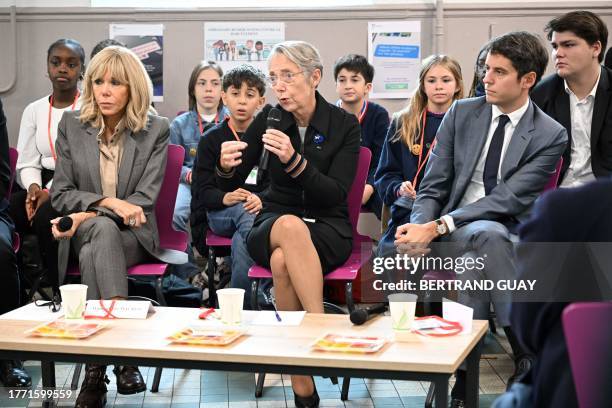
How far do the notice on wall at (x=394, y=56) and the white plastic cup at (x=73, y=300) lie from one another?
3.36 m

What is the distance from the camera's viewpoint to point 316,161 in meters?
3.57

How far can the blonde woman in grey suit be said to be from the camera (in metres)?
3.63

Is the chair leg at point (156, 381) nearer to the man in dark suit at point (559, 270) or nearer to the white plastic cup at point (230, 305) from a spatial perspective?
the white plastic cup at point (230, 305)

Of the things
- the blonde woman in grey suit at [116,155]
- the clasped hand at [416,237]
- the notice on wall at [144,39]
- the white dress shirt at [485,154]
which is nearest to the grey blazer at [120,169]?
the blonde woman in grey suit at [116,155]

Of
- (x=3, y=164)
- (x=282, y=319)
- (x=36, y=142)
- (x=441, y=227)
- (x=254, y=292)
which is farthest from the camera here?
(x=36, y=142)

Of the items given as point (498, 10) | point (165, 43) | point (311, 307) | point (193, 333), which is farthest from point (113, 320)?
point (498, 10)

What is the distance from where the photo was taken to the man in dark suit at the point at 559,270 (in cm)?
145

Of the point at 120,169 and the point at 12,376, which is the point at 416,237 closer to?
the point at 120,169

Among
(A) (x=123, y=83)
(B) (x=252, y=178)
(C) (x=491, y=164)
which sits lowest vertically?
(B) (x=252, y=178)

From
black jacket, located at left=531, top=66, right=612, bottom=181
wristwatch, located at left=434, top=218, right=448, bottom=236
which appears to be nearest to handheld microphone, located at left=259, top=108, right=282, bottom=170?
wristwatch, located at left=434, top=218, right=448, bottom=236

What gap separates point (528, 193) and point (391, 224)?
2.45ft

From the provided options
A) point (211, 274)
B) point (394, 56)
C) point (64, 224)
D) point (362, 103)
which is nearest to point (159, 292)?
point (64, 224)

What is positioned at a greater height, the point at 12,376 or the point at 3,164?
the point at 3,164

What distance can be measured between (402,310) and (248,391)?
116cm
